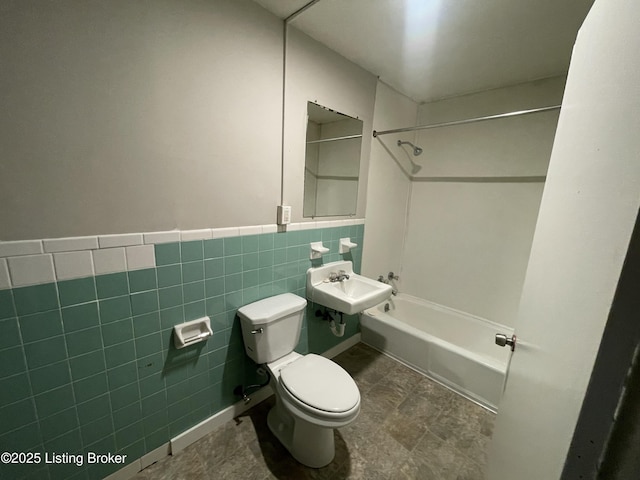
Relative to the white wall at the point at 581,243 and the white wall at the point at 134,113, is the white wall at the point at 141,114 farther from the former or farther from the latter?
the white wall at the point at 581,243

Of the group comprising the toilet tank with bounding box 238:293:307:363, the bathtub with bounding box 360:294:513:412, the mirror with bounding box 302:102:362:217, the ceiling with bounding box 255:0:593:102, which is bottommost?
the bathtub with bounding box 360:294:513:412

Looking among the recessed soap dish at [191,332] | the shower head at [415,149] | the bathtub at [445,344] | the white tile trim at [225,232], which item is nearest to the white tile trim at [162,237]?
the white tile trim at [225,232]

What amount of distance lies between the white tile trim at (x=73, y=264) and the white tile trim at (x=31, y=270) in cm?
2

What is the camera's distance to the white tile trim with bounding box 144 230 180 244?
1.08 metres

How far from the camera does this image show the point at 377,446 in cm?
140

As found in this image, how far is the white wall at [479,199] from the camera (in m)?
1.95

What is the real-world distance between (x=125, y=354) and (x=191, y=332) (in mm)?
268

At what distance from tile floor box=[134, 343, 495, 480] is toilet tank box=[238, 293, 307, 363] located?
0.46m

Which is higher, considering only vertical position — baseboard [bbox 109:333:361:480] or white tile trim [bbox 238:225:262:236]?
white tile trim [bbox 238:225:262:236]

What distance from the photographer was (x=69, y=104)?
2.85 ft

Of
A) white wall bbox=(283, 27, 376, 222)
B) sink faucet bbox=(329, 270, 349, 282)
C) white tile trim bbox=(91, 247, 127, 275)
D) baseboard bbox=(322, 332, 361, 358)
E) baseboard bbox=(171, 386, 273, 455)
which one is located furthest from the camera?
baseboard bbox=(322, 332, 361, 358)

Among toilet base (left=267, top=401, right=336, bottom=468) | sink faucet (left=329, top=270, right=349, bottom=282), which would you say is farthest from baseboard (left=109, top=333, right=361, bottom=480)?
sink faucet (left=329, top=270, right=349, bottom=282)

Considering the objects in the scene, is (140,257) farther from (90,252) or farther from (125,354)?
(125,354)

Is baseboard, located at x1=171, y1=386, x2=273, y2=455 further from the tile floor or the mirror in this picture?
the mirror
